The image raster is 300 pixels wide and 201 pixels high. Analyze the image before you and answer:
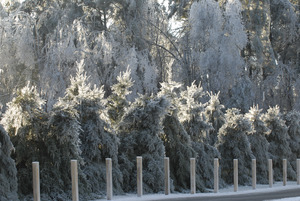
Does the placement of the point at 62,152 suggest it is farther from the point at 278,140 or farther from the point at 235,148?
the point at 278,140

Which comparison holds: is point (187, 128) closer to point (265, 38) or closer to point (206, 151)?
point (206, 151)

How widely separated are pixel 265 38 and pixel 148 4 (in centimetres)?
1230

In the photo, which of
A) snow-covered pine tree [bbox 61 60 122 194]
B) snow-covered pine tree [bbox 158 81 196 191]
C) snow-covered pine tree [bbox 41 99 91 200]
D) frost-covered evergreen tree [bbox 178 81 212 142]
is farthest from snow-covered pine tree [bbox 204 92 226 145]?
snow-covered pine tree [bbox 41 99 91 200]

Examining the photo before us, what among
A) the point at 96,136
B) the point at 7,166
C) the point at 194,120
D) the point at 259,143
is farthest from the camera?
the point at 259,143

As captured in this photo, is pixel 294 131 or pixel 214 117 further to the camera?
pixel 294 131

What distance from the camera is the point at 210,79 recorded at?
3167 cm

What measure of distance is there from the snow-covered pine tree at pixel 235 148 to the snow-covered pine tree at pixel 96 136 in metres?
5.86

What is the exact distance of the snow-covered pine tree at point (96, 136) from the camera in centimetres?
1370

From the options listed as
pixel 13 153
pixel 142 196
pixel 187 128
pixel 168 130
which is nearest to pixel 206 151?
pixel 187 128

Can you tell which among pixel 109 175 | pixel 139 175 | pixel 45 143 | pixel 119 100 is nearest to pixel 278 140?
pixel 119 100

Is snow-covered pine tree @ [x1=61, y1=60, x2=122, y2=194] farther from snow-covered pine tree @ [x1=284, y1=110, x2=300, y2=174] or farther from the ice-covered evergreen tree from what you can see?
snow-covered pine tree @ [x1=284, y1=110, x2=300, y2=174]

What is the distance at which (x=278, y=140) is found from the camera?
846 inches

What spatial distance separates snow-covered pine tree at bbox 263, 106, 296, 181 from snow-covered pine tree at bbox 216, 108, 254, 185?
262 centimetres

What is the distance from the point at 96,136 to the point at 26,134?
1976mm
